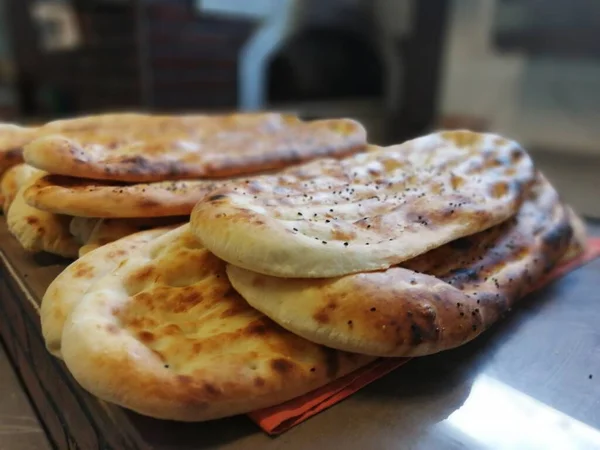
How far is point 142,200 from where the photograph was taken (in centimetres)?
79

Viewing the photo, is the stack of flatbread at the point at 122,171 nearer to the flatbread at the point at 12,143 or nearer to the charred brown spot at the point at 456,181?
the flatbread at the point at 12,143

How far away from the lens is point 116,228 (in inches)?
31.9

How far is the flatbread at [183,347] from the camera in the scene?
0.50 metres

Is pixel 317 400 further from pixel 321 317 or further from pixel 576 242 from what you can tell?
pixel 576 242

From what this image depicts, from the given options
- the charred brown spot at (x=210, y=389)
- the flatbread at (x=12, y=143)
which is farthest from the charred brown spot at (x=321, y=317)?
the flatbread at (x=12, y=143)

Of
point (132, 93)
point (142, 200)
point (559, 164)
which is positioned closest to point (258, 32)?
point (132, 93)

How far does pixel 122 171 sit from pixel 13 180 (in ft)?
0.97

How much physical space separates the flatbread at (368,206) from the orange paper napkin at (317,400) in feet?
0.37

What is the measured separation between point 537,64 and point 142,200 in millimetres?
2690

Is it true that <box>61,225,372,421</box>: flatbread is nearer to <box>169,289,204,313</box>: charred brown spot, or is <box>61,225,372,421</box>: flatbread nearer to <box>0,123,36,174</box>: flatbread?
<box>169,289,204,313</box>: charred brown spot

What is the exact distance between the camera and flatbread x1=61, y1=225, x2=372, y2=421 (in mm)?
502

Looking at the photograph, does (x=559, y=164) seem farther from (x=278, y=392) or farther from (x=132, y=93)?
(x=278, y=392)

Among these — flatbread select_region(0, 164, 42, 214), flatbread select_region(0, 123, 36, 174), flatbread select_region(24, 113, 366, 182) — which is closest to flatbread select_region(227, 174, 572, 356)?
flatbread select_region(24, 113, 366, 182)

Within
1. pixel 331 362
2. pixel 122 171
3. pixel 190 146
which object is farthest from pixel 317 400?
pixel 190 146
